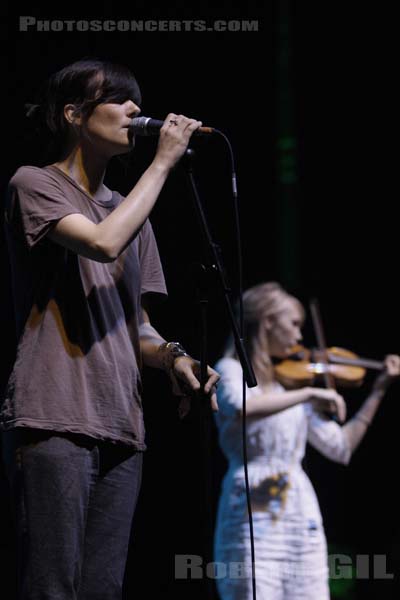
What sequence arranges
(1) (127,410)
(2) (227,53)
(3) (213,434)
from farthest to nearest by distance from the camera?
(3) (213,434) < (2) (227,53) < (1) (127,410)

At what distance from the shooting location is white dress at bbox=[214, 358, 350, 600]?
2686 millimetres

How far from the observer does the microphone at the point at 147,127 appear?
1540mm

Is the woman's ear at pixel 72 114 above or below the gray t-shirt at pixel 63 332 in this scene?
above

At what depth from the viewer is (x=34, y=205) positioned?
4.78 feet

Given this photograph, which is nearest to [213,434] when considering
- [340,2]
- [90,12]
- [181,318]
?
[181,318]

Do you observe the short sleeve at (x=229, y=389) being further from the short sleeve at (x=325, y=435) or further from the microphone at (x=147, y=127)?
the microphone at (x=147, y=127)

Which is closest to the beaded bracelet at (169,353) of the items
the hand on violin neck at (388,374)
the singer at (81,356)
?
the singer at (81,356)

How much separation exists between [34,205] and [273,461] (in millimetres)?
1690

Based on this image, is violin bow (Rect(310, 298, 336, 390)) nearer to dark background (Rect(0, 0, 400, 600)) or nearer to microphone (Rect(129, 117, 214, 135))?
dark background (Rect(0, 0, 400, 600))

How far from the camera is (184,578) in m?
3.07

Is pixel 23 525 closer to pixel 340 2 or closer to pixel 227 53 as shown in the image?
pixel 227 53

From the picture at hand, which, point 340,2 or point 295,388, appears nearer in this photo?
point 295,388

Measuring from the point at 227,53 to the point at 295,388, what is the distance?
1385 mm

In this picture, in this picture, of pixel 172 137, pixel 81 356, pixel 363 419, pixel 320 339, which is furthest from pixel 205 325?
pixel 320 339
